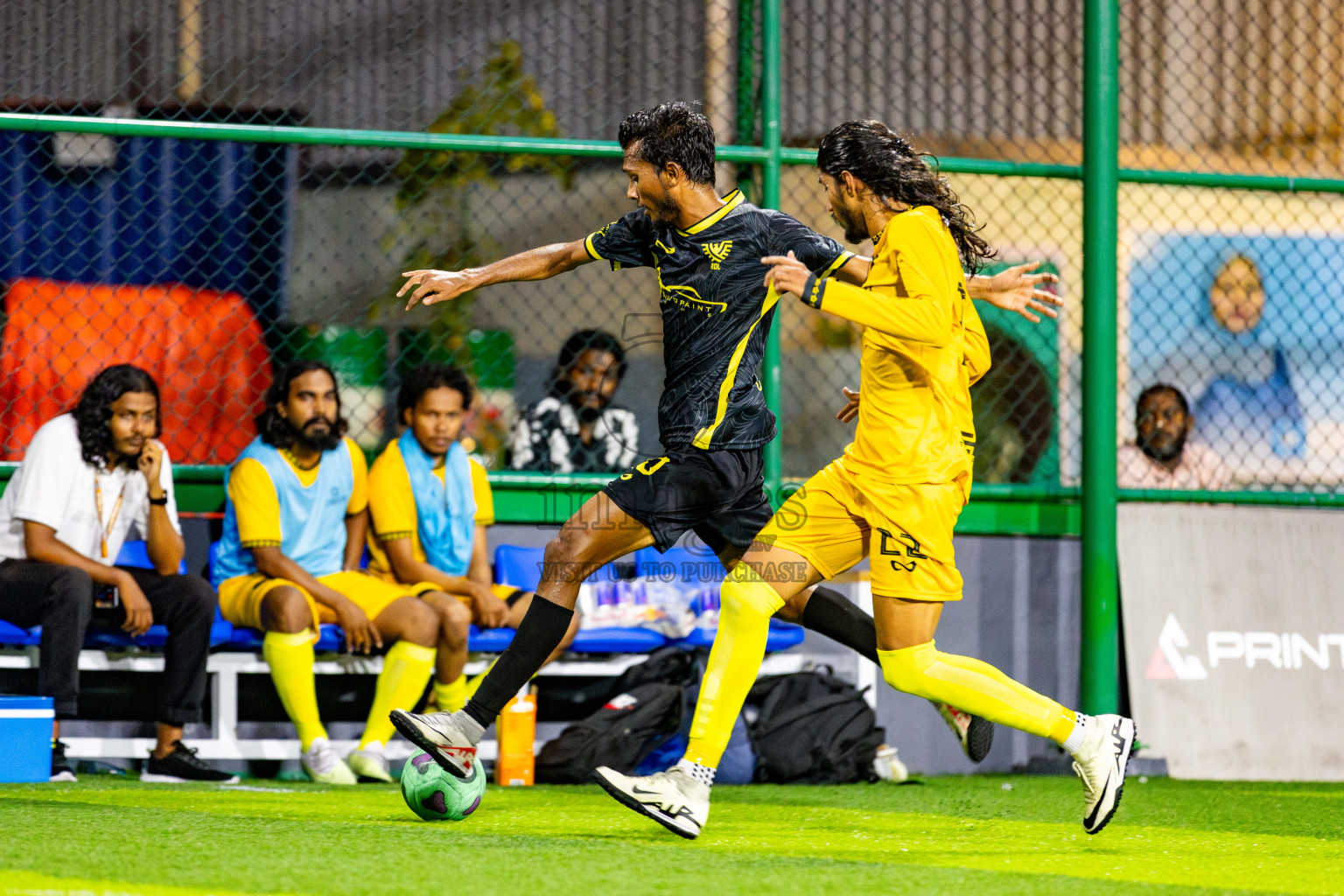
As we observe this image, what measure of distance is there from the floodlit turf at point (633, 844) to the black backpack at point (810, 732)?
322 millimetres

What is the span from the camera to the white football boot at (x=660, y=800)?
3.79 metres

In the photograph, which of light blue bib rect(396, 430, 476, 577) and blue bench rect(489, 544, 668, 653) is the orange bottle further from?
light blue bib rect(396, 430, 476, 577)

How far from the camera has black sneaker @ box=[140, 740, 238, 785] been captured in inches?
226

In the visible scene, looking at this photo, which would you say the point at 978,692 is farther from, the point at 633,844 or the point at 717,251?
the point at 717,251

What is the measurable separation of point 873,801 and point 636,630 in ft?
4.46

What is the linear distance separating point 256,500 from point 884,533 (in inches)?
123

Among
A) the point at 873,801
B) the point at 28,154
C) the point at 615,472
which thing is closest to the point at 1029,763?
the point at 873,801

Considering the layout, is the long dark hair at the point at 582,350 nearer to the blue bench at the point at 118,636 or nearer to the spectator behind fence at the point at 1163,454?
the blue bench at the point at 118,636

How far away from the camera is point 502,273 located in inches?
181

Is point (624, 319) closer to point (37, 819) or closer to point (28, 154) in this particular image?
point (28, 154)

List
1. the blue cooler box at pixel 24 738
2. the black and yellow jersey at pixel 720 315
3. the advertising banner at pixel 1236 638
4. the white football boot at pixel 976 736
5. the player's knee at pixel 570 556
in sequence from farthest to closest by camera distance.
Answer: the advertising banner at pixel 1236 638, the blue cooler box at pixel 24 738, the white football boot at pixel 976 736, the black and yellow jersey at pixel 720 315, the player's knee at pixel 570 556

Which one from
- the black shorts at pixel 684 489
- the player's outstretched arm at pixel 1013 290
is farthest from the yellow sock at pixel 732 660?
the player's outstretched arm at pixel 1013 290

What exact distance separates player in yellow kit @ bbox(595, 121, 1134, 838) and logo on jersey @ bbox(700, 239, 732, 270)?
38 centimetres

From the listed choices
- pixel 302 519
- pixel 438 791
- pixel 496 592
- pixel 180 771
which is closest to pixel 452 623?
pixel 496 592
